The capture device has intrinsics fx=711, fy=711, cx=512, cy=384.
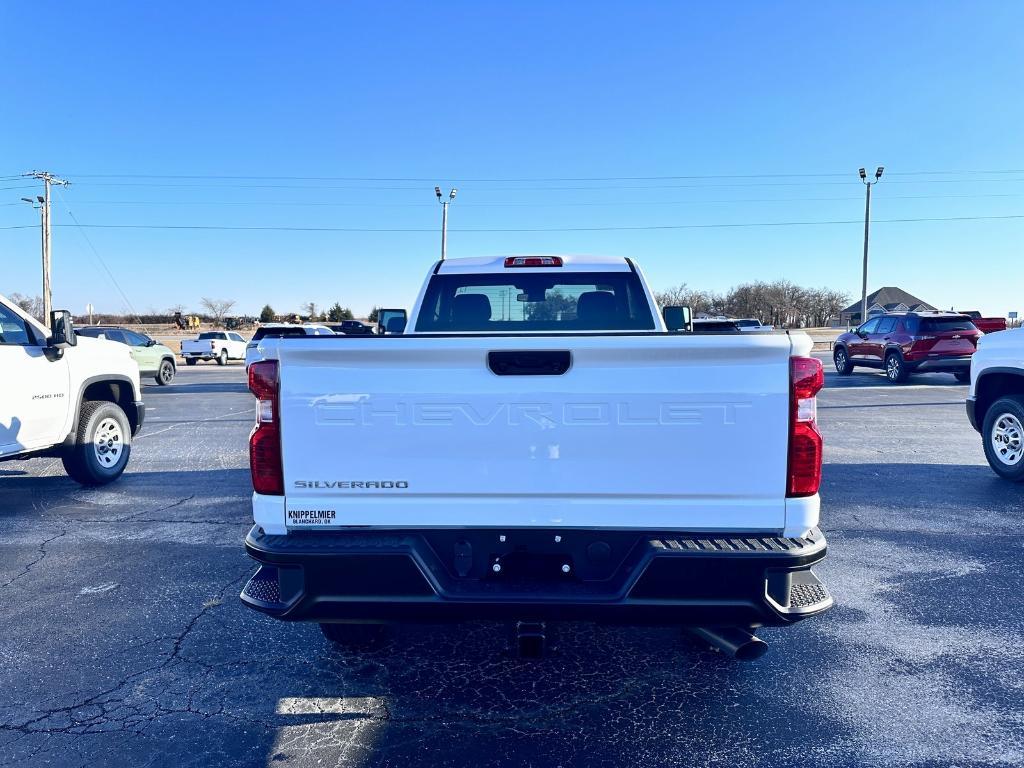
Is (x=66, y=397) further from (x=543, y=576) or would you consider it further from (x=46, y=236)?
(x=46, y=236)

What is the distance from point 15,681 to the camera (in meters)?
3.42

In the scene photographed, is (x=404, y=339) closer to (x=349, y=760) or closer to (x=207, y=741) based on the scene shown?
(x=349, y=760)

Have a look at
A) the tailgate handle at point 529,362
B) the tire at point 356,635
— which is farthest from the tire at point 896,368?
→ the tailgate handle at point 529,362

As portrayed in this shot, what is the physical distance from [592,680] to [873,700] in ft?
4.10

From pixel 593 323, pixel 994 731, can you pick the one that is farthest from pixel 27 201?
pixel 994 731

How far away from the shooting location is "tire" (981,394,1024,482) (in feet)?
24.3

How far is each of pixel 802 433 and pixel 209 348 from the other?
109 feet

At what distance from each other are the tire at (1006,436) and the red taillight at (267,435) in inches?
301

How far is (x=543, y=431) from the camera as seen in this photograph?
8.77ft

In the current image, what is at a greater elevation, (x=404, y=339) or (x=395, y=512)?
(x=404, y=339)

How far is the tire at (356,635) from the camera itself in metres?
3.52

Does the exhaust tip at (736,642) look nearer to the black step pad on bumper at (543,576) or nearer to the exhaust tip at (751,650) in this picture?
the exhaust tip at (751,650)

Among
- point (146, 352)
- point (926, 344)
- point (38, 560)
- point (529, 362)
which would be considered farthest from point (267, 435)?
point (146, 352)

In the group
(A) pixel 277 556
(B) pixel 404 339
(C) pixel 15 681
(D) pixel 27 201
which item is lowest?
(C) pixel 15 681
